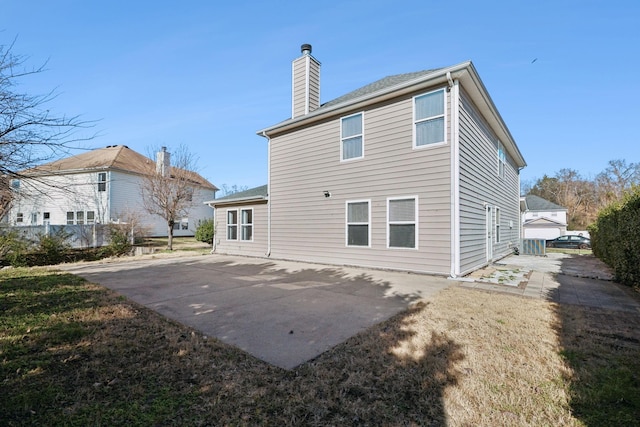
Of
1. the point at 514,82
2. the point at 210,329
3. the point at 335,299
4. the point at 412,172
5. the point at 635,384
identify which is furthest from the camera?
the point at 514,82

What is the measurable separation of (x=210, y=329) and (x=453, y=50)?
11.1 metres

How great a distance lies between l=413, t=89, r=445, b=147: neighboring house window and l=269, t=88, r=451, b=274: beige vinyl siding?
0.18m

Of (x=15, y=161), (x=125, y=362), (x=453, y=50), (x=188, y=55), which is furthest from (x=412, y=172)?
(x=188, y=55)

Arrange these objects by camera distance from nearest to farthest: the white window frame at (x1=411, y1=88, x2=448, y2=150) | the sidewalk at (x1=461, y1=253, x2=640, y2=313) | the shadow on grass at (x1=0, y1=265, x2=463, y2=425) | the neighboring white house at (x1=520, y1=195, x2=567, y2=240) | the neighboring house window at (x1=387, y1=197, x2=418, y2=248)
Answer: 1. the shadow on grass at (x1=0, y1=265, x2=463, y2=425)
2. the sidewalk at (x1=461, y1=253, x2=640, y2=313)
3. the white window frame at (x1=411, y1=88, x2=448, y2=150)
4. the neighboring house window at (x1=387, y1=197, x2=418, y2=248)
5. the neighboring white house at (x1=520, y1=195, x2=567, y2=240)

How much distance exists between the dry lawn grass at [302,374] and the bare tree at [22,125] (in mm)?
2134

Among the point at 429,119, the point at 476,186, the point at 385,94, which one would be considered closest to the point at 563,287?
the point at 476,186

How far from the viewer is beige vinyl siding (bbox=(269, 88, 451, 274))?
293 inches

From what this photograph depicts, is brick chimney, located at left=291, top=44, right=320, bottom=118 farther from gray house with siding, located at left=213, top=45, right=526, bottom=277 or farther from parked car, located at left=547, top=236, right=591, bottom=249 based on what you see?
parked car, located at left=547, top=236, right=591, bottom=249

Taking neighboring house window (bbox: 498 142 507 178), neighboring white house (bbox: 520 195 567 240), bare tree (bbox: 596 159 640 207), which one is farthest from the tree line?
neighboring house window (bbox: 498 142 507 178)

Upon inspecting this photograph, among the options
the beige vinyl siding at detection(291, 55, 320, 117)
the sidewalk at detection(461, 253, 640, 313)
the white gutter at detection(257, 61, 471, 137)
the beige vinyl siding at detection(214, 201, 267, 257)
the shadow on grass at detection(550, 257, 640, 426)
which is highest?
the beige vinyl siding at detection(291, 55, 320, 117)

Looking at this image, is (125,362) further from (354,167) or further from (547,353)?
(354,167)

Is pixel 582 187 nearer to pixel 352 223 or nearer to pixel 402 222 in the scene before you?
pixel 402 222

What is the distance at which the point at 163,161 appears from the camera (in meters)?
19.8

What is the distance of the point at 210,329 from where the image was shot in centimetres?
374
